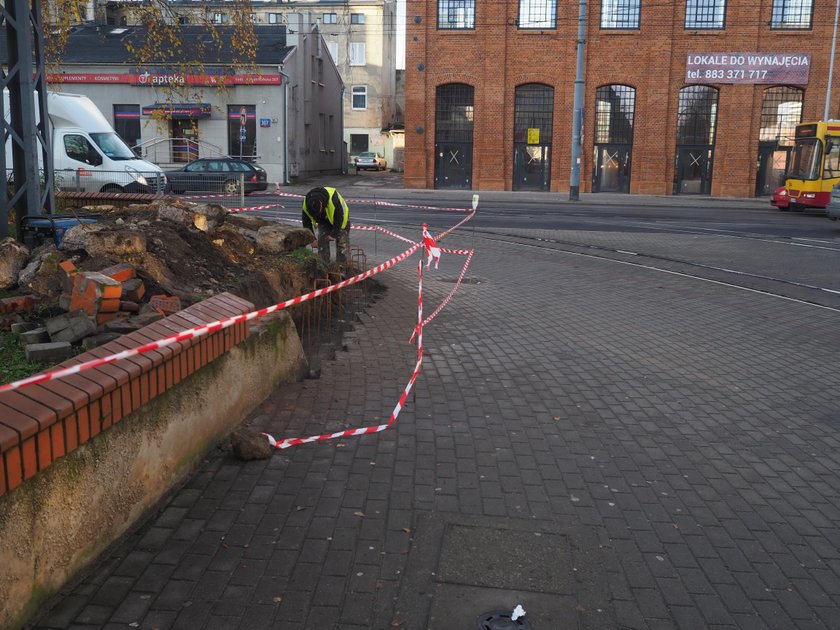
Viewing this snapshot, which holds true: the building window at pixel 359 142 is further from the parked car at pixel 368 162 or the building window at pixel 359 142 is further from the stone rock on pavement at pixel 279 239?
the stone rock on pavement at pixel 279 239

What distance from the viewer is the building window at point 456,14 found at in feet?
136

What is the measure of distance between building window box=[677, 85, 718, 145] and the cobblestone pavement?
3580 centimetres

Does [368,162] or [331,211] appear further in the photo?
[368,162]

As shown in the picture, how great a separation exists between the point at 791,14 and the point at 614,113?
375 inches

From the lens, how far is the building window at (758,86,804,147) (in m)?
41.4

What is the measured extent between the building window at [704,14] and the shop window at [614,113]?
432 cm

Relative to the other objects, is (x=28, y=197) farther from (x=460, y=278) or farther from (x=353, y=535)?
(x=460, y=278)

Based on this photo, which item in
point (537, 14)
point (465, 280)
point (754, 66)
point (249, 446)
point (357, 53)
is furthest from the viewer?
point (357, 53)

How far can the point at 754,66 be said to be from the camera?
133 ft

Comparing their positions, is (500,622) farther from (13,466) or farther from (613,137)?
(613,137)

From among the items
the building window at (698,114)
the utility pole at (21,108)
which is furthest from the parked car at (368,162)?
the utility pole at (21,108)

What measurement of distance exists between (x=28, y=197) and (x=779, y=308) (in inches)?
364

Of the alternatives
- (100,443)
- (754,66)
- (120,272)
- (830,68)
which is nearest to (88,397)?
(100,443)

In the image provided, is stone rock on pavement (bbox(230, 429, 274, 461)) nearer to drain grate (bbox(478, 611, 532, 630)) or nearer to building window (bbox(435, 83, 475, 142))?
drain grate (bbox(478, 611, 532, 630))
